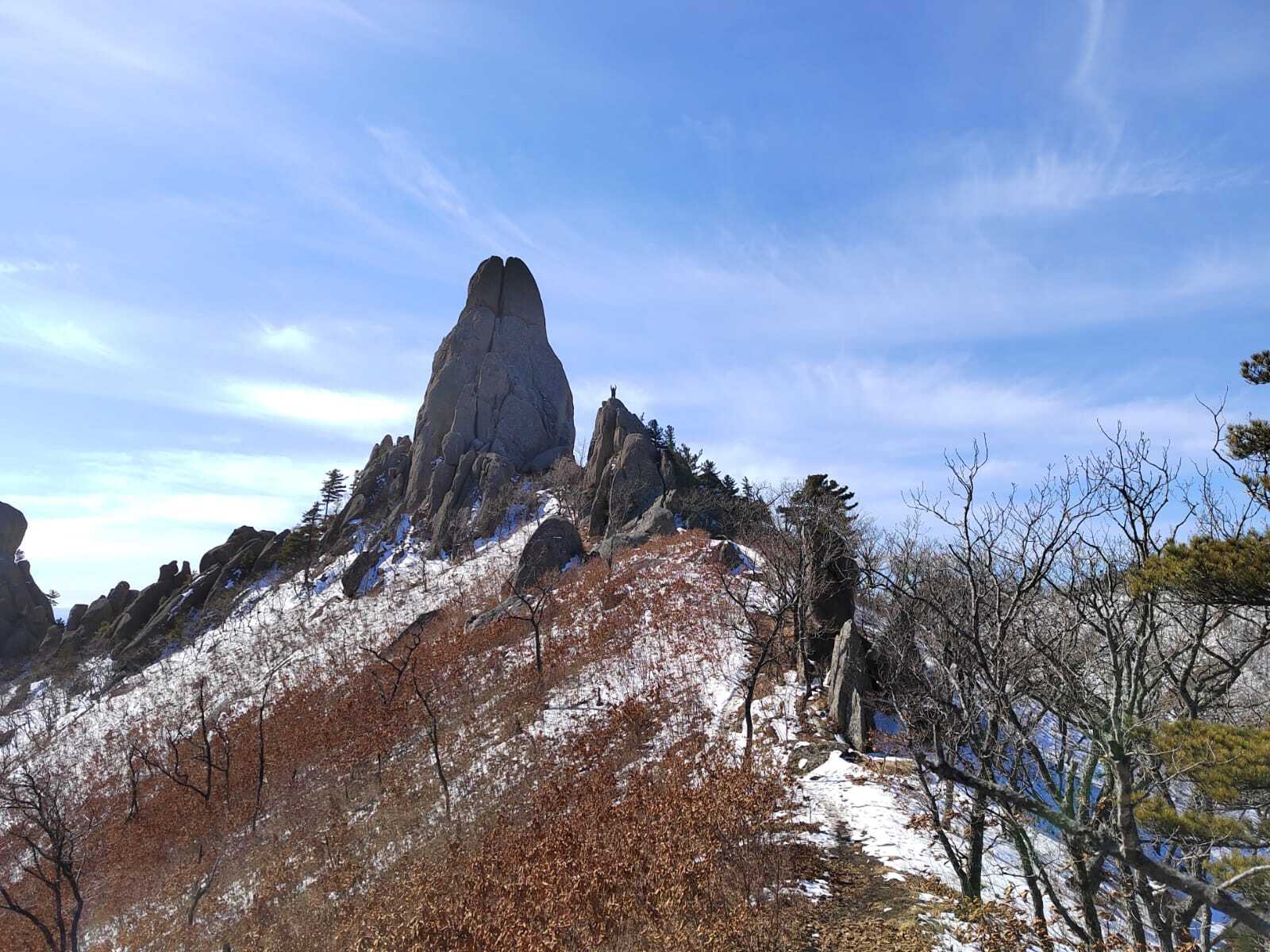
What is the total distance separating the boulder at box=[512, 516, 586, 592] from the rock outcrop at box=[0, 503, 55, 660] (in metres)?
55.5

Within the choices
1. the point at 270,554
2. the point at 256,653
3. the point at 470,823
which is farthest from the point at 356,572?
the point at 470,823

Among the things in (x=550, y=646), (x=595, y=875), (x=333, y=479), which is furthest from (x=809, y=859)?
(x=333, y=479)

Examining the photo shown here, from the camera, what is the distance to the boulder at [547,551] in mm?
33938

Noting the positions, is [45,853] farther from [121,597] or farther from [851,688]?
[121,597]

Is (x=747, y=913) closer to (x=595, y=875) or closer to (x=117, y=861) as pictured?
(x=595, y=875)

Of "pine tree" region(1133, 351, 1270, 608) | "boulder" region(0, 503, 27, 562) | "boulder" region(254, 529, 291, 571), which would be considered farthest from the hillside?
"boulder" region(0, 503, 27, 562)

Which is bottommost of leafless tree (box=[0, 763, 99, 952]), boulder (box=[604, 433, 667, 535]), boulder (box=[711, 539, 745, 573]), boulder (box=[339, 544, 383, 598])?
leafless tree (box=[0, 763, 99, 952])

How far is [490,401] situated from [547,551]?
98.5 feet

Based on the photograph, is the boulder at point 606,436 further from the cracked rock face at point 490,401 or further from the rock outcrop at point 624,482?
the cracked rock face at point 490,401

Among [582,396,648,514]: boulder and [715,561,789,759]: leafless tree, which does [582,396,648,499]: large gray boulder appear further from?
[715,561,789,759]: leafless tree

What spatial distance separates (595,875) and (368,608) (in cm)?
3328

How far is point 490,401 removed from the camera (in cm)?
6197

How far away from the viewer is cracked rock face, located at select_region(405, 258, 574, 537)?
55.8 metres

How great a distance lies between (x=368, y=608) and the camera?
129ft
